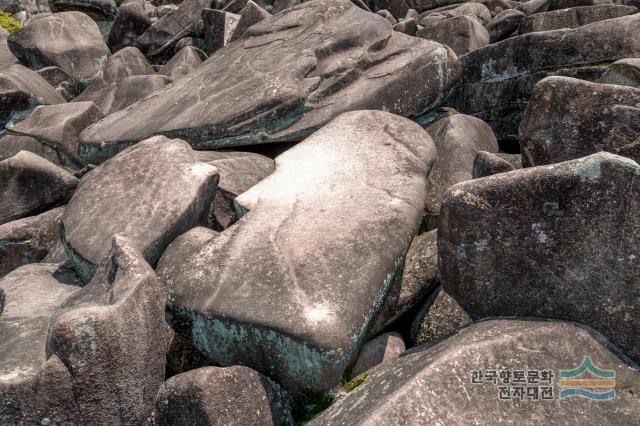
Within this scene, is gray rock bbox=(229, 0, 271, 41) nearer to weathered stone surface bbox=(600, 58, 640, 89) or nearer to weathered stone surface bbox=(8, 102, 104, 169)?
weathered stone surface bbox=(8, 102, 104, 169)

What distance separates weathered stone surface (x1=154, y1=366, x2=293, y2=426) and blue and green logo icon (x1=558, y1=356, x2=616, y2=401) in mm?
1600

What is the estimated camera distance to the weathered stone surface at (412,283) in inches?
175

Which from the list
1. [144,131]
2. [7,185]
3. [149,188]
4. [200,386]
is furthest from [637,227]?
[7,185]

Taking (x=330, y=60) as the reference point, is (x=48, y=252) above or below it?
below

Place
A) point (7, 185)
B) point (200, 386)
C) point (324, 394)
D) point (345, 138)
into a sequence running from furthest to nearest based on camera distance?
point (7, 185)
point (345, 138)
point (324, 394)
point (200, 386)

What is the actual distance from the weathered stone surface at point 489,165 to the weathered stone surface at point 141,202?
6.80 feet

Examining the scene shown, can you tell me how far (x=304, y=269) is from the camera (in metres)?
4.05

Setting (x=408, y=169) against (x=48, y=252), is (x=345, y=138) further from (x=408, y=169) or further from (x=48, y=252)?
(x=48, y=252)

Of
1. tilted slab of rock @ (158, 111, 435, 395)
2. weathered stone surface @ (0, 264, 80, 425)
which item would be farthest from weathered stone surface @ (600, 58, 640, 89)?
weathered stone surface @ (0, 264, 80, 425)

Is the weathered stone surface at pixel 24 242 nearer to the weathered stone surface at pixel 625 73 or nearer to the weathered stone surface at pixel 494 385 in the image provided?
the weathered stone surface at pixel 494 385

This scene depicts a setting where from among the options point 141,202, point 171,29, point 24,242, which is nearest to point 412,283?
point 141,202

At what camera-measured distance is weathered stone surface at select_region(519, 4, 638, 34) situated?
815 cm

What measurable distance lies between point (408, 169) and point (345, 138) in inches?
27.5

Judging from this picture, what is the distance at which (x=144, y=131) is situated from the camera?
22.4 feet
